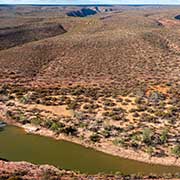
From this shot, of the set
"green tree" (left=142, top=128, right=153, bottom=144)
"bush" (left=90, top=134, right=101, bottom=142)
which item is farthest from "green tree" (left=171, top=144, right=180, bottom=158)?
"bush" (left=90, top=134, right=101, bottom=142)

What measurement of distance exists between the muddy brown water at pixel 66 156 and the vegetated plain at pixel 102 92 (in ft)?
3.28

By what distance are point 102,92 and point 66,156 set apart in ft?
64.7

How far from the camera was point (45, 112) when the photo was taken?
1642 inches

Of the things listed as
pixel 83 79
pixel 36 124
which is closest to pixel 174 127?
pixel 36 124

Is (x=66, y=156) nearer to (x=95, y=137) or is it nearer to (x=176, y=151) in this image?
(x=95, y=137)

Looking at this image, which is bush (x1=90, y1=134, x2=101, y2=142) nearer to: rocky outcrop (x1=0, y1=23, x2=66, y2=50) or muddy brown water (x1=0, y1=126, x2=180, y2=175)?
muddy brown water (x1=0, y1=126, x2=180, y2=175)

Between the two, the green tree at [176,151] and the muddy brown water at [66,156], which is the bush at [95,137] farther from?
the green tree at [176,151]

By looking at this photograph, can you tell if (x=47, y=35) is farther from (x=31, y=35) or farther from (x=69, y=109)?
(x=69, y=109)

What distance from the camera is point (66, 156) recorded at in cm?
3102

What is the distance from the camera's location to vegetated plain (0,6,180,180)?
34281 mm

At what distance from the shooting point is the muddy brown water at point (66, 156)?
28750 mm

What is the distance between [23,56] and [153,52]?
87.4ft

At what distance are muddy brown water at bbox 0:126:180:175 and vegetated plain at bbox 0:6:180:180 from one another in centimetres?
100

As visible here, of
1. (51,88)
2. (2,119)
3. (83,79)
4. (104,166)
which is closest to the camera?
(104,166)
